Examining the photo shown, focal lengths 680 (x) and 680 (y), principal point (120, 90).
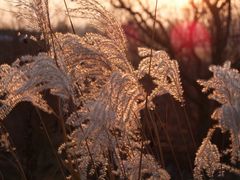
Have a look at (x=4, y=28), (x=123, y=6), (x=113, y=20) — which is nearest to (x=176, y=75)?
(x=113, y=20)

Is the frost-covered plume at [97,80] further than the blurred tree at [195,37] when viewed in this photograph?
No

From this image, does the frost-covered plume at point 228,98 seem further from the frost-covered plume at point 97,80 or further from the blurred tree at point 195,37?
the blurred tree at point 195,37

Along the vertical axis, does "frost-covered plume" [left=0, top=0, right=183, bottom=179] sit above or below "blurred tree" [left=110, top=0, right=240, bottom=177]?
below

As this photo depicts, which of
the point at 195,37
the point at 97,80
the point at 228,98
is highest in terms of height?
the point at 195,37

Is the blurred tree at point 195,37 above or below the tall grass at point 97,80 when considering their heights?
above

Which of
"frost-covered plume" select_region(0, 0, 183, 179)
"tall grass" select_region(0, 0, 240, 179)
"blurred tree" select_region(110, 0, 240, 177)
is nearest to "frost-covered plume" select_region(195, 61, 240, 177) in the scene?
"tall grass" select_region(0, 0, 240, 179)

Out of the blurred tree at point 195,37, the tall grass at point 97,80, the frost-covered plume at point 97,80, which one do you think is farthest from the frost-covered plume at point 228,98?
the blurred tree at point 195,37

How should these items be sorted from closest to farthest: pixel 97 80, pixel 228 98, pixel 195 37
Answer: pixel 228 98, pixel 97 80, pixel 195 37

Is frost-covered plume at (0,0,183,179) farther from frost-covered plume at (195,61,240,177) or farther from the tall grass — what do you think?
frost-covered plume at (195,61,240,177)

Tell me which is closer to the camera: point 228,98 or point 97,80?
point 228,98

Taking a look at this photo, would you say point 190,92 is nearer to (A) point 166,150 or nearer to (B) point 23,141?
(A) point 166,150

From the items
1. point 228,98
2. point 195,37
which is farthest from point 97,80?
point 195,37

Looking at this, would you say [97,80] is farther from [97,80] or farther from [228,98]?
[228,98]
